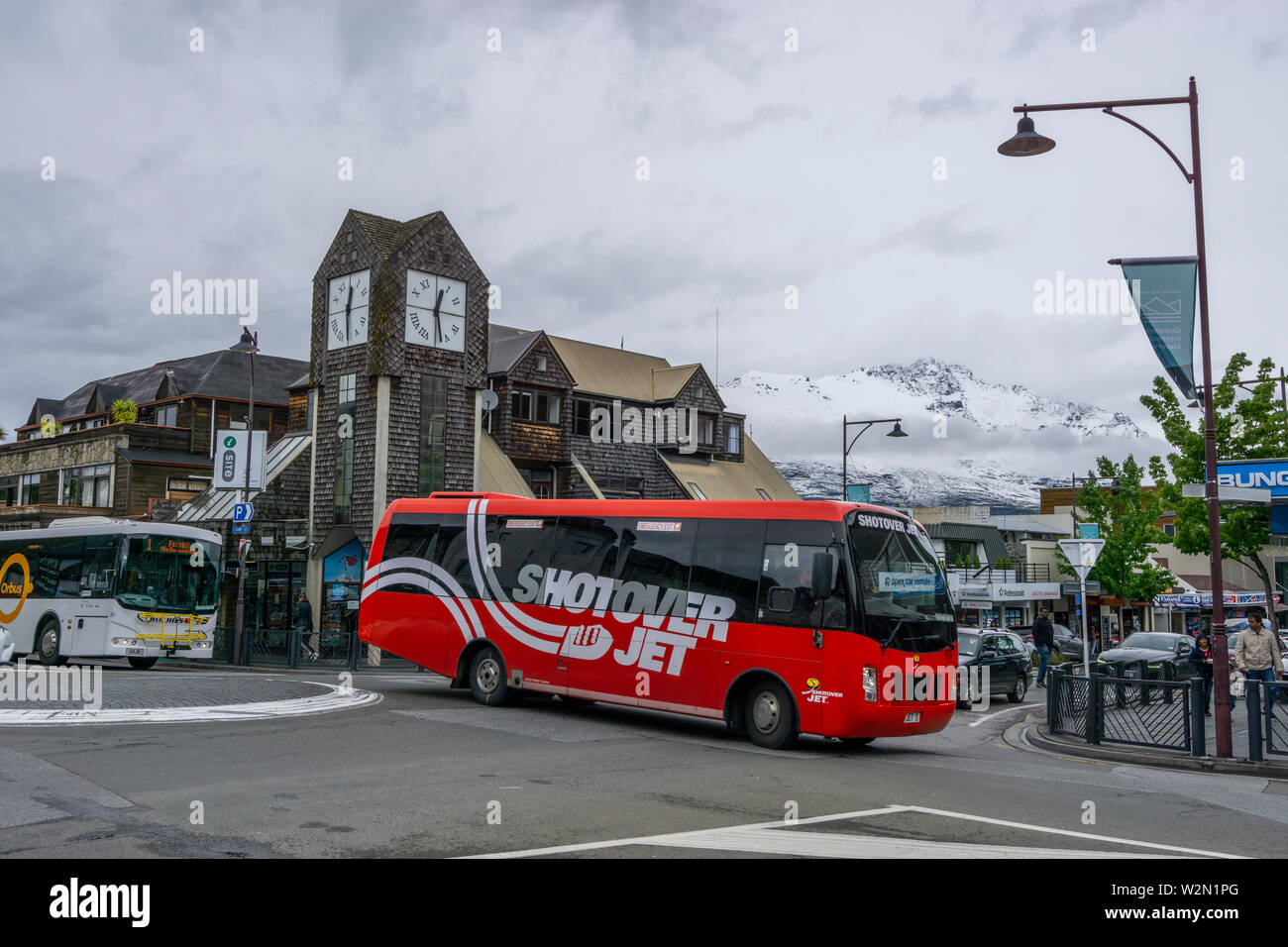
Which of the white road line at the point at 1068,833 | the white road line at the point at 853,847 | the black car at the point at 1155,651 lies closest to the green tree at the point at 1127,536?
the black car at the point at 1155,651

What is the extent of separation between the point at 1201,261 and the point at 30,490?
51.9m

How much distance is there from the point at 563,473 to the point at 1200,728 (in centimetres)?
2939

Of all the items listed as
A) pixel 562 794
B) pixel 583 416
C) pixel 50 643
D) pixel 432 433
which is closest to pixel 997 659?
pixel 562 794

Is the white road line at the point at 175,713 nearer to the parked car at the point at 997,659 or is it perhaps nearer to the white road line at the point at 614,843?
the white road line at the point at 614,843

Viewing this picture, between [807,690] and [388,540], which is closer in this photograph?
[807,690]

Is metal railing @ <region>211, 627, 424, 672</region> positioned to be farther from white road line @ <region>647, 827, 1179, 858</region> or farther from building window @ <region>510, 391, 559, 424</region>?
white road line @ <region>647, 827, 1179, 858</region>

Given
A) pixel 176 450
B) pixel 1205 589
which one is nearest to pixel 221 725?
pixel 176 450

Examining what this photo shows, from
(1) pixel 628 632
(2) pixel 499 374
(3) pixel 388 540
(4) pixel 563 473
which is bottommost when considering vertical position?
(1) pixel 628 632

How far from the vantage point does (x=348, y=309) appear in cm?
3653

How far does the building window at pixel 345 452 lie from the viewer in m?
35.9

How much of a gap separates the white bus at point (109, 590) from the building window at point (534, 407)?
14.9 metres
